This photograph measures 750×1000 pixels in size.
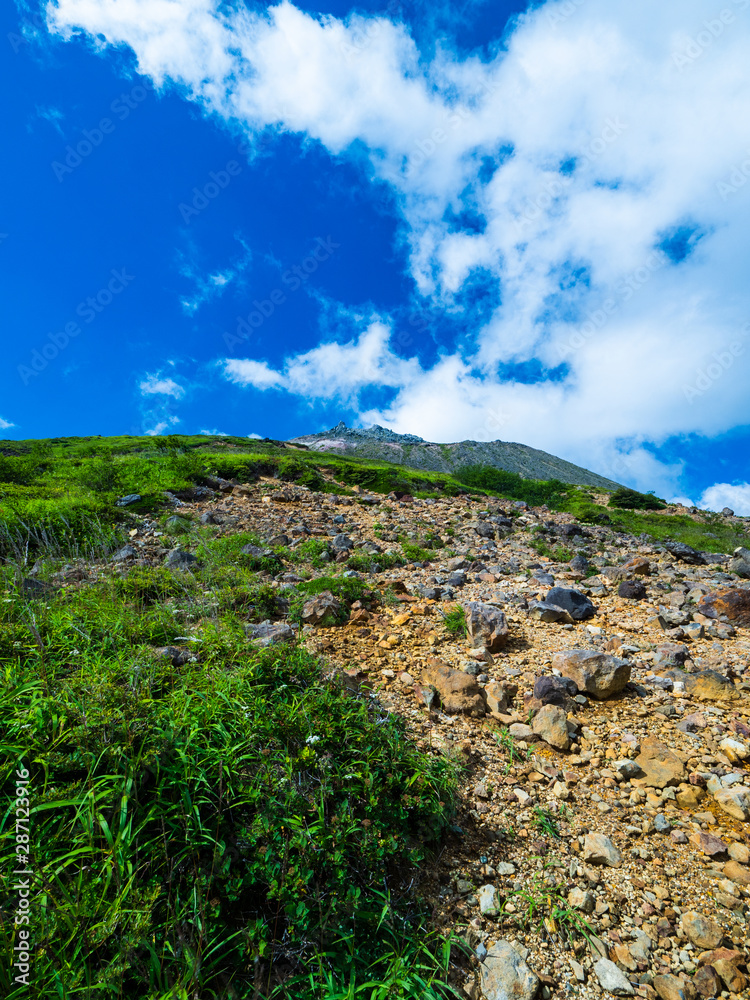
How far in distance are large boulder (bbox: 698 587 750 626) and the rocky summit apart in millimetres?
22

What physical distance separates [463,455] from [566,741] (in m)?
112

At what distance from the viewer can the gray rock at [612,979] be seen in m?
2.21

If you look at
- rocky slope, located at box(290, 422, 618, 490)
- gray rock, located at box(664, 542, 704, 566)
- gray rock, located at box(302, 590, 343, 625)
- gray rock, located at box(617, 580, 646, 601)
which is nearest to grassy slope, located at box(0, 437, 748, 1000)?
gray rock, located at box(302, 590, 343, 625)

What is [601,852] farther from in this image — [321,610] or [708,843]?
[321,610]

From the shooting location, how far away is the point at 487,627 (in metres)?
5.60

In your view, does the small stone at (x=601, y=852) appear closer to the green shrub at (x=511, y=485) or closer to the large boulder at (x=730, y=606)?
the large boulder at (x=730, y=606)

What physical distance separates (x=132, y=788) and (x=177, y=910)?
0.69m

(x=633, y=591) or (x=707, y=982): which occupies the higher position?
(x=633, y=591)

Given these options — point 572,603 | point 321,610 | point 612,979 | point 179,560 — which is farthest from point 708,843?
point 179,560

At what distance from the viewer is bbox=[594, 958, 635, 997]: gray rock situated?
2.21m

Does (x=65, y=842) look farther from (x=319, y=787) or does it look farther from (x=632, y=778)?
Result: (x=632, y=778)

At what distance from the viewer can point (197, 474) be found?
15500 mm

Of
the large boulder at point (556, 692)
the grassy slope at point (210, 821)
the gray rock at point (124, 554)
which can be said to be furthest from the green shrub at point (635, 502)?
the grassy slope at point (210, 821)

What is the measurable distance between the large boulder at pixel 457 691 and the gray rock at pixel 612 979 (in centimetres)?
203
